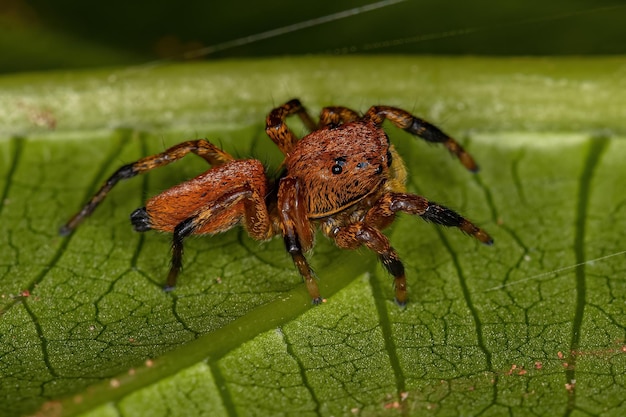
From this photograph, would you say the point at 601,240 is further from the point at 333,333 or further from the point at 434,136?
the point at 333,333

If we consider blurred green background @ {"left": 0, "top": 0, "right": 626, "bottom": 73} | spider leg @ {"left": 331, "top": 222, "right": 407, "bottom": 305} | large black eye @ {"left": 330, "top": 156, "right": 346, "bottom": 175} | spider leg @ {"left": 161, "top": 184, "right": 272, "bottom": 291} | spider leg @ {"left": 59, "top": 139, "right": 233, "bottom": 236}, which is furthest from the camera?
blurred green background @ {"left": 0, "top": 0, "right": 626, "bottom": 73}

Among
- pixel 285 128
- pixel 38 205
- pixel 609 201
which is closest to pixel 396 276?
pixel 285 128

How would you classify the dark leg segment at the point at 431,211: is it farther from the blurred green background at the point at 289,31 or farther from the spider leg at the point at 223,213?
the blurred green background at the point at 289,31

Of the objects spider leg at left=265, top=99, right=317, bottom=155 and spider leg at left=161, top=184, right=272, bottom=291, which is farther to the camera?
spider leg at left=265, top=99, right=317, bottom=155

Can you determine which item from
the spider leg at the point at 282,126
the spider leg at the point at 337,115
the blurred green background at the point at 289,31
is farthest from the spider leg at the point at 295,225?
the blurred green background at the point at 289,31

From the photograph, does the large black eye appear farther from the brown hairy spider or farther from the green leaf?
the green leaf

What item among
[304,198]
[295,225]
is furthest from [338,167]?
[295,225]

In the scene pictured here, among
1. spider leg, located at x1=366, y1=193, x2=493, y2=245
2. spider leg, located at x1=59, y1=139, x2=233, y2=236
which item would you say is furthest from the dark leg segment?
spider leg, located at x1=59, y1=139, x2=233, y2=236

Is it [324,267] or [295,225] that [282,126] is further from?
[324,267]
